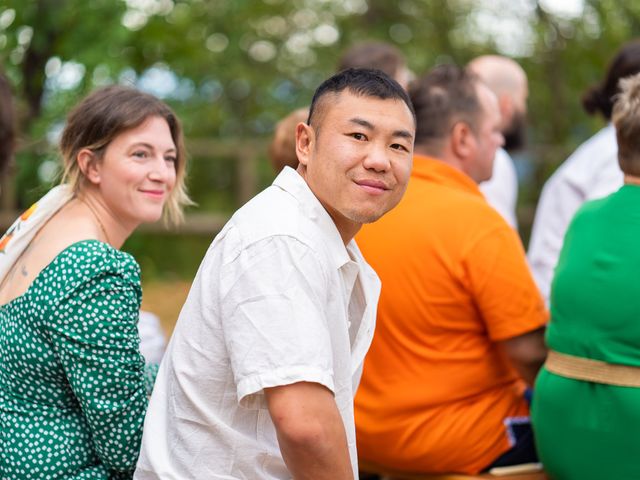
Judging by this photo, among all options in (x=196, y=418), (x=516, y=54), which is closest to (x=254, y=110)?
(x=516, y=54)

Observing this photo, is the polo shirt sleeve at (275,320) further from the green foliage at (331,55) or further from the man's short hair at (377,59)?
the green foliage at (331,55)

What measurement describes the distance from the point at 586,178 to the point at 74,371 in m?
2.78

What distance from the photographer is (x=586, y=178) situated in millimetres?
4434

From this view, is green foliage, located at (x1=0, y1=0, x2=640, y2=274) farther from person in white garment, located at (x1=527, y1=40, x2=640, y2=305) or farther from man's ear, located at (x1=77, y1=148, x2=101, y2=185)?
man's ear, located at (x1=77, y1=148, x2=101, y2=185)

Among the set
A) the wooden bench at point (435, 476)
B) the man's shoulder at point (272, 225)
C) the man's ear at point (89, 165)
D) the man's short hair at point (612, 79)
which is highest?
the man's short hair at point (612, 79)

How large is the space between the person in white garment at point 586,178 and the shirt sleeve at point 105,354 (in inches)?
93.6

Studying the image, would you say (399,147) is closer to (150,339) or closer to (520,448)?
(520,448)

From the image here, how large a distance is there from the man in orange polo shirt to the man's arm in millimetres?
1095

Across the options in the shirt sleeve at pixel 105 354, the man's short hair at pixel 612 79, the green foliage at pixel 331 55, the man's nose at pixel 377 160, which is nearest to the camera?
the man's nose at pixel 377 160

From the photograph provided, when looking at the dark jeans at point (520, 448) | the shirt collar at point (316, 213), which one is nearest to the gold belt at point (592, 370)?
the dark jeans at point (520, 448)

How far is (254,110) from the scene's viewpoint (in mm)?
12117

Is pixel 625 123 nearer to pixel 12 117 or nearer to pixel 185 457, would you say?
pixel 185 457

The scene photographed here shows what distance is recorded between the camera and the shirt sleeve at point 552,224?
4520mm

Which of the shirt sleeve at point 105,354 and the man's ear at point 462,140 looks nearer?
the shirt sleeve at point 105,354
